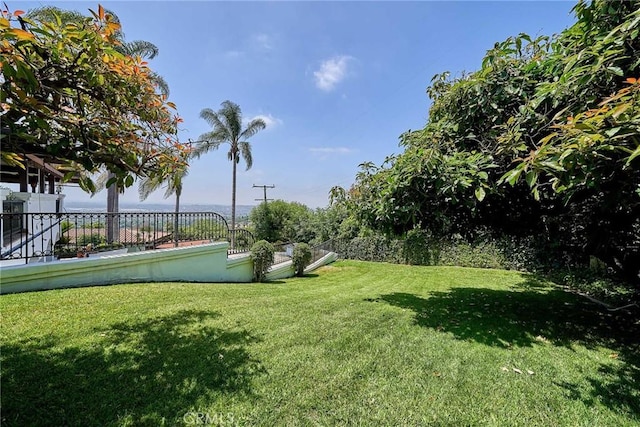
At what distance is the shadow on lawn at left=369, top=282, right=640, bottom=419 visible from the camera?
3.00m

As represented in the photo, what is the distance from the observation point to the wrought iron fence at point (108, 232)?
6445 mm

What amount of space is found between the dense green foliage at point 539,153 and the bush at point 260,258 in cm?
415

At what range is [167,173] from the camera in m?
3.11

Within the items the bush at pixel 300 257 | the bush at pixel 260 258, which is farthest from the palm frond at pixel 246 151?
the bush at pixel 260 258

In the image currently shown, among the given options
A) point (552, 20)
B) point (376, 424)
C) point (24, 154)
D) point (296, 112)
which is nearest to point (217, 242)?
point (24, 154)

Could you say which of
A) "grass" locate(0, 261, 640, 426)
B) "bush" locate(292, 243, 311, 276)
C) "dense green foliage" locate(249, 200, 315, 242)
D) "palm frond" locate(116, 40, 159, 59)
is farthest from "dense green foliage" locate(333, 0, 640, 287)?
"dense green foliage" locate(249, 200, 315, 242)

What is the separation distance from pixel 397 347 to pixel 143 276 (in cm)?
599

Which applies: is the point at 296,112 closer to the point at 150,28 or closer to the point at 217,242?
the point at 217,242

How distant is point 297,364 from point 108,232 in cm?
839

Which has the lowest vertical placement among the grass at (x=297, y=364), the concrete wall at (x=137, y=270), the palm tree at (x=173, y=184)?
the grass at (x=297, y=364)

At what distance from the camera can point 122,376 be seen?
102 inches

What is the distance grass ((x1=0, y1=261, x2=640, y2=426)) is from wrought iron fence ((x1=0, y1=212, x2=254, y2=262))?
85.6 inches

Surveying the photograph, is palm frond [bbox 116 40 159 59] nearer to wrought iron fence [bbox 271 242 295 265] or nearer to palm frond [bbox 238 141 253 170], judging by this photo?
palm frond [bbox 238 141 253 170]

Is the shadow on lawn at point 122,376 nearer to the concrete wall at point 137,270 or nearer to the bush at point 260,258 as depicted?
the concrete wall at point 137,270
